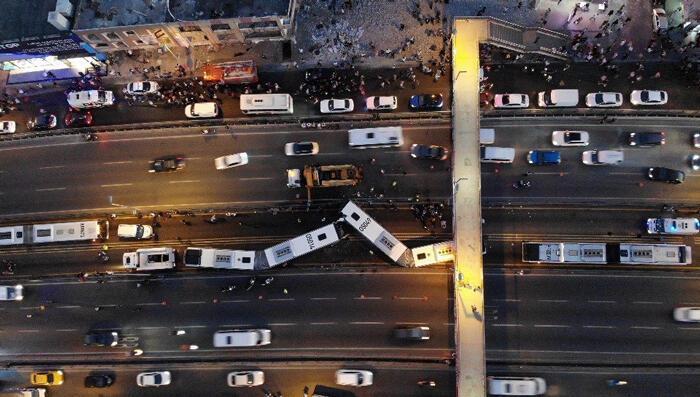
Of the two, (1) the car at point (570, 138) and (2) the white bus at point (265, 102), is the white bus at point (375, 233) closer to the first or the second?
(2) the white bus at point (265, 102)

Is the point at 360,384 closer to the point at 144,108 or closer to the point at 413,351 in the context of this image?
the point at 413,351

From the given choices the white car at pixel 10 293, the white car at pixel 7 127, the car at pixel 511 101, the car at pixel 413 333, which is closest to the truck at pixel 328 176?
the car at pixel 413 333

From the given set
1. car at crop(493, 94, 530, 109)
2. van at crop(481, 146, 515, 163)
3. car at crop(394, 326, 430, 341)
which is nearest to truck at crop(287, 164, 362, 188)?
van at crop(481, 146, 515, 163)

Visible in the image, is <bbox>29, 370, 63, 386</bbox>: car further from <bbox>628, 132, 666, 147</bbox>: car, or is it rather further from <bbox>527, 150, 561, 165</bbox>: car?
<bbox>628, 132, 666, 147</bbox>: car

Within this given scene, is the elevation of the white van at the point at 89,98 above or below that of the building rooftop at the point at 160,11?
below

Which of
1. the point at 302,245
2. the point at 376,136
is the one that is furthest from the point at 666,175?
the point at 302,245

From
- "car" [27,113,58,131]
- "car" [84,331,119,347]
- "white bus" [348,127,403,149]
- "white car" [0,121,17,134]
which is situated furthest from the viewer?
"white car" [0,121,17,134]
